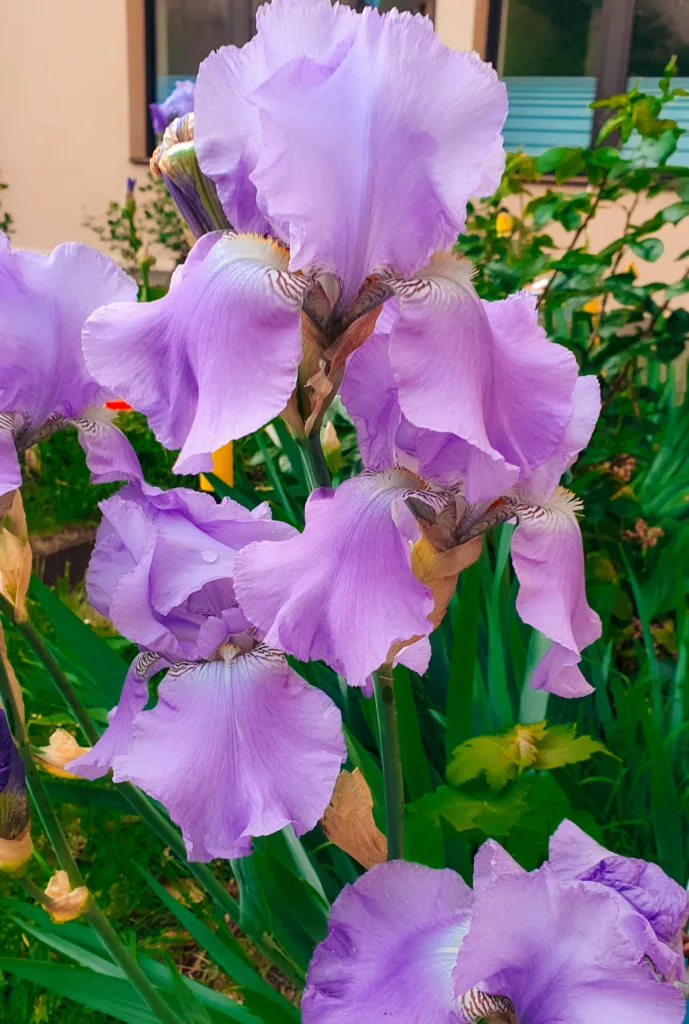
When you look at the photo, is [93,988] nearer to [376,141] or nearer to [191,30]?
[376,141]

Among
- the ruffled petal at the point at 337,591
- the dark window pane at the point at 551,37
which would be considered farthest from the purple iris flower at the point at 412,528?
the dark window pane at the point at 551,37

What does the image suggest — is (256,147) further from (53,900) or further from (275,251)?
(53,900)

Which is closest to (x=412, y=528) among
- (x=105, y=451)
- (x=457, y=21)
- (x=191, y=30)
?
(x=105, y=451)

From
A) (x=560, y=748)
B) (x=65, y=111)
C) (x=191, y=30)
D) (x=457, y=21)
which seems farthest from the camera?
(x=65, y=111)

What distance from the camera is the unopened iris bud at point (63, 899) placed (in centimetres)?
57

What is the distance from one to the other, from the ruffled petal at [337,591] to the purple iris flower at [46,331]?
0.24m

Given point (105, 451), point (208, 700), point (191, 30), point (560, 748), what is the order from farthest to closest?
point (191, 30), point (560, 748), point (105, 451), point (208, 700)

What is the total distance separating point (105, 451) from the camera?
66 cm

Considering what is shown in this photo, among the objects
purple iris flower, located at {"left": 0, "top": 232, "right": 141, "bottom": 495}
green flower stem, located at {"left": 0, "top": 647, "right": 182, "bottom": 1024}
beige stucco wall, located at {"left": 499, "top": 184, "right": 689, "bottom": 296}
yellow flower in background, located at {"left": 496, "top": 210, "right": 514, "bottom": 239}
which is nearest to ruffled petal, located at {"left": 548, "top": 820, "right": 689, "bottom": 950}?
green flower stem, located at {"left": 0, "top": 647, "right": 182, "bottom": 1024}

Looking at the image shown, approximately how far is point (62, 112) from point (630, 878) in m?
5.47

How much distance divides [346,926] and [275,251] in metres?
0.44

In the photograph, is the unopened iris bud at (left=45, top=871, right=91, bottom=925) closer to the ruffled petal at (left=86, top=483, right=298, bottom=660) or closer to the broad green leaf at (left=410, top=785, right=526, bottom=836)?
the ruffled petal at (left=86, top=483, right=298, bottom=660)

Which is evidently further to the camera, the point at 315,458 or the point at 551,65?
the point at 551,65

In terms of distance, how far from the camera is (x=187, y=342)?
460 millimetres
